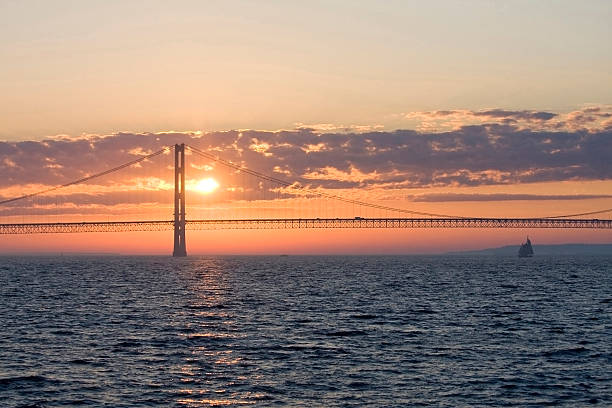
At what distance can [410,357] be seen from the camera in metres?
35.3

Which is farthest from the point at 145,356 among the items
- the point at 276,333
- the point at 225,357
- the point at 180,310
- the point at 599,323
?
the point at 599,323

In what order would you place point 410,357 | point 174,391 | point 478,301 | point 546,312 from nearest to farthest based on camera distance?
point 174,391
point 410,357
point 546,312
point 478,301

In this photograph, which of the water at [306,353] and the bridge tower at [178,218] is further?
the bridge tower at [178,218]

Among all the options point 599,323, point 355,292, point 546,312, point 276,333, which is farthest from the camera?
point 355,292

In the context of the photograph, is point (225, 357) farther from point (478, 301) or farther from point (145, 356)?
point (478, 301)

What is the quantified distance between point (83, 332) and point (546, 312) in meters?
31.1

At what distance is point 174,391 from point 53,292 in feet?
187

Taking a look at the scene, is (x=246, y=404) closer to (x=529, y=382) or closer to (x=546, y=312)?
(x=529, y=382)

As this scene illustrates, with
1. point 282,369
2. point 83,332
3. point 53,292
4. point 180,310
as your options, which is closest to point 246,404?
point 282,369

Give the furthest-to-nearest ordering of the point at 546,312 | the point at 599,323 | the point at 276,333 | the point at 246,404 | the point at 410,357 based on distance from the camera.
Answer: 1. the point at 546,312
2. the point at 599,323
3. the point at 276,333
4. the point at 410,357
5. the point at 246,404

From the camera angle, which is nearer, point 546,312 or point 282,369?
point 282,369

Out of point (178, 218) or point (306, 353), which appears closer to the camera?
point (306, 353)

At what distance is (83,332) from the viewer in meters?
44.4

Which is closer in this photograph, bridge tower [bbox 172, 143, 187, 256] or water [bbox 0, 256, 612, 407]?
water [bbox 0, 256, 612, 407]
